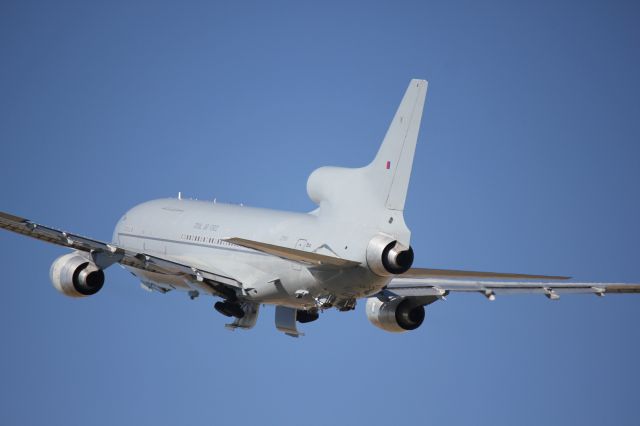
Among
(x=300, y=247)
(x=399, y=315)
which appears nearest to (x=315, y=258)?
(x=300, y=247)

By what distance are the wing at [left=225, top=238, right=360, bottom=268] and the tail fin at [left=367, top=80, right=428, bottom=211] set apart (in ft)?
8.12

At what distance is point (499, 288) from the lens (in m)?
52.3

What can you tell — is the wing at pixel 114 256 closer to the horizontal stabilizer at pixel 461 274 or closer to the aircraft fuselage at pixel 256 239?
the aircraft fuselage at pixel 256 239

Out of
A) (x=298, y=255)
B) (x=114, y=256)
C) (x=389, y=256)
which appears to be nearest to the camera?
(x=298, y=255)

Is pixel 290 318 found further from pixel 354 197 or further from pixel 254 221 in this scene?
pixel 354 197

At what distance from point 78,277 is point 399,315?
12.2 meters

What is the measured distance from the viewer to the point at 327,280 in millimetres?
49062

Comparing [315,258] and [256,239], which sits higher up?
[256,239]

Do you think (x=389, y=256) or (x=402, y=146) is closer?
(x=389, y=256)

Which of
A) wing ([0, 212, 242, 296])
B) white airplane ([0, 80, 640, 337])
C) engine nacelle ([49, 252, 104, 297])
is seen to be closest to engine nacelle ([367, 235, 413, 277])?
white airplane ([0, 80, 640, 337])

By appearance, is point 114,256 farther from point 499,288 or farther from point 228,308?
point 499,288

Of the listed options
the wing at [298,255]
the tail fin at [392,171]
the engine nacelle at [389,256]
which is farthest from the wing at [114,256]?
the engine nacelle at [389,256]

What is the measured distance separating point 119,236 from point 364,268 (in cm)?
1955

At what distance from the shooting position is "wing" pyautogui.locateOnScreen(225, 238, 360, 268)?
44.8 metres
